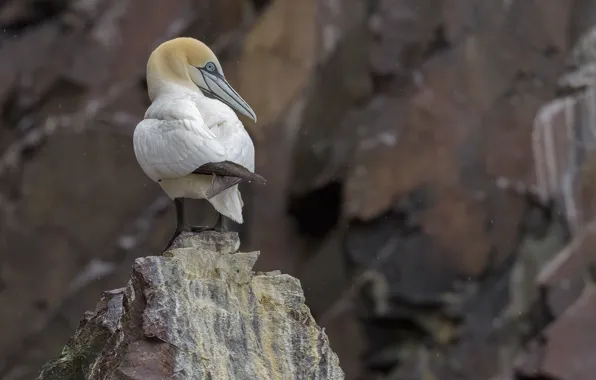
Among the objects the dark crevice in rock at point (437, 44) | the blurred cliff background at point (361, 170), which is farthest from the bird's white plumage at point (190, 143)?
the dark crevice in rock at point (437, 44)

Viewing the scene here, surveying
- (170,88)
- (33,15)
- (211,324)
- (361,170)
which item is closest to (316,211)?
(361,170)

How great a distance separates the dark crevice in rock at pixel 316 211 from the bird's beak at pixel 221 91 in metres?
2.81

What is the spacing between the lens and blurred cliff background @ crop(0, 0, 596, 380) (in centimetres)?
531

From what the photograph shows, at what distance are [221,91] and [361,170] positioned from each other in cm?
277

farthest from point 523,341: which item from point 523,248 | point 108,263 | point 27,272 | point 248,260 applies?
point 248,260

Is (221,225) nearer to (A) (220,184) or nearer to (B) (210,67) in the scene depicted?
(A) (220,184)

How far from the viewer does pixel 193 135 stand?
2.61 m

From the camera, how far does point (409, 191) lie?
222 inches

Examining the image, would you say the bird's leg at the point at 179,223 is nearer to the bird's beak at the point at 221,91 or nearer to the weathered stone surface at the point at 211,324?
the weathered stone surface at the point at 211,324

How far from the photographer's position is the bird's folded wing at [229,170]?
258 centimetres

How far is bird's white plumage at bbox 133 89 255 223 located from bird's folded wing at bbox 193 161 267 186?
2 centimetres

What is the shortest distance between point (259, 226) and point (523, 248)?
5.16 feet

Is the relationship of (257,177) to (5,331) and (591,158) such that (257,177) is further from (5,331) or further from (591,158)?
(591,158)

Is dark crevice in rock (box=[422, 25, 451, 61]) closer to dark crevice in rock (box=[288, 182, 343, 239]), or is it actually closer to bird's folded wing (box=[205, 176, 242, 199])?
dark crevice in rock (box=[288, 182, 343, 239])
